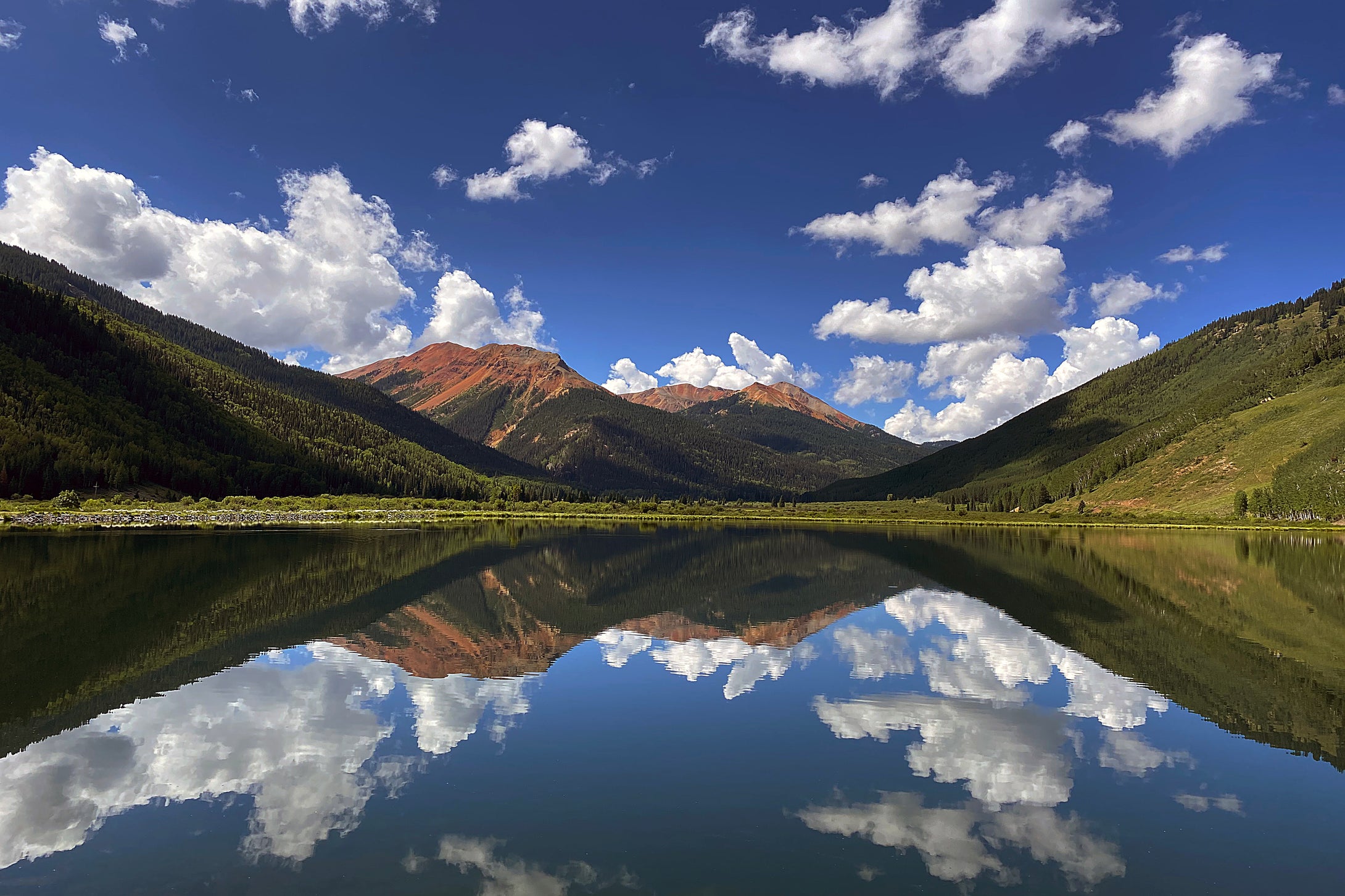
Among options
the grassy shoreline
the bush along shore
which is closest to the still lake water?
the grassy shoreline

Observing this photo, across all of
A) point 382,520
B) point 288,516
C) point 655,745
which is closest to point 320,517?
point 288,516

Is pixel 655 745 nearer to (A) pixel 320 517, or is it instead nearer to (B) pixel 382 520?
(B) pixel 382 520

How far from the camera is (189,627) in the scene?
31.0 m

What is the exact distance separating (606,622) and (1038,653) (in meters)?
20.7

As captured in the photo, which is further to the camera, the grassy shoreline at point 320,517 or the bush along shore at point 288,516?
the bush along shore at point 288,516

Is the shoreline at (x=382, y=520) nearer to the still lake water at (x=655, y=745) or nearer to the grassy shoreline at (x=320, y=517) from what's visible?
the grassy shoreline at (x=320, y=517)

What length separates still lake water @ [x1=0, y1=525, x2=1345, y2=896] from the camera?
38.5ft

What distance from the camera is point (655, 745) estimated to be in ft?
59.4

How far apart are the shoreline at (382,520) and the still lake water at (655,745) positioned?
244 feet

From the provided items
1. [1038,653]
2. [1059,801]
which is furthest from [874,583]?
[1059,801]

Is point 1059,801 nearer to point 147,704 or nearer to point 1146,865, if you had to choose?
point 1146,865

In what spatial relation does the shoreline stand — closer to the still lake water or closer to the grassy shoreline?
the grassy shoreline

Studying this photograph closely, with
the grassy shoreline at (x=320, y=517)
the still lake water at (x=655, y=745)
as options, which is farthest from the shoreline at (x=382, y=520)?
the still lake water at (x=655, y=745)

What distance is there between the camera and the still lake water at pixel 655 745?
1173 centimetres
